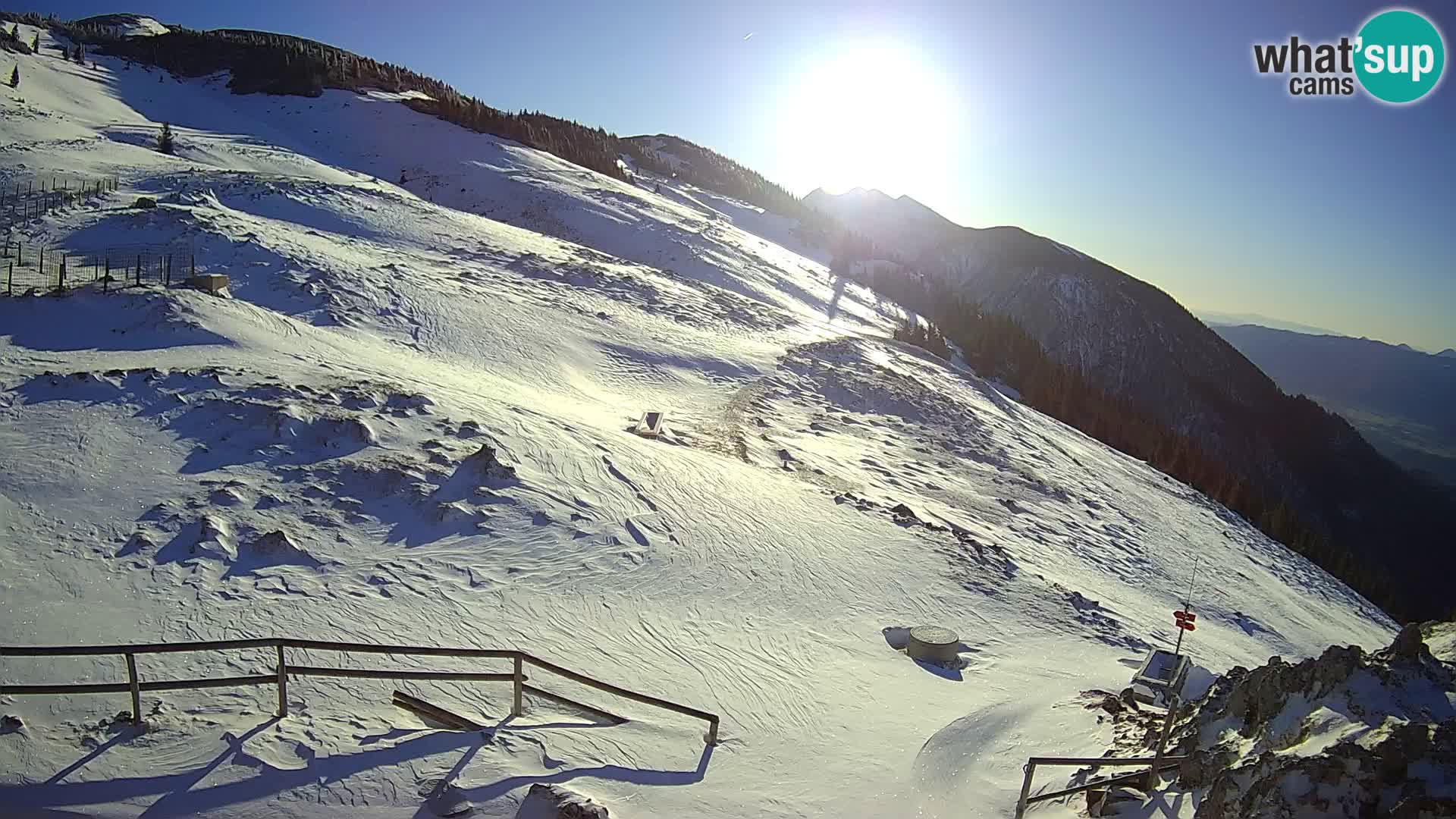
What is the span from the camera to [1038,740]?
35.6 ft

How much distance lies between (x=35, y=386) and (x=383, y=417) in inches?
230

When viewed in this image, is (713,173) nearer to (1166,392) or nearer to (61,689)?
(1166,392)

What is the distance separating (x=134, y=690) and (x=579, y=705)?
4297 mm

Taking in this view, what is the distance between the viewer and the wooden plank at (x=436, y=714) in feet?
25.7

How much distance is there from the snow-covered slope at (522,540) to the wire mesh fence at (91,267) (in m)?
0.89

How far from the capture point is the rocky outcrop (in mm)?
5789

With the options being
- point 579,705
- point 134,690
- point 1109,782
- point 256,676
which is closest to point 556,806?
point 579,705

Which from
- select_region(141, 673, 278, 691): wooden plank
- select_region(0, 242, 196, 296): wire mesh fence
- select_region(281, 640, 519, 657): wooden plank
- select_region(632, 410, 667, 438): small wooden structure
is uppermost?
select_region(0, 242, 196, 296): wire mesh fence

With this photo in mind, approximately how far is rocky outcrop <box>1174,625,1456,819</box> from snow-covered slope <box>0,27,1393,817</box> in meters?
2.56

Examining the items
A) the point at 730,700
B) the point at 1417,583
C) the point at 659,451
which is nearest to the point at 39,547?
the point at 730,700

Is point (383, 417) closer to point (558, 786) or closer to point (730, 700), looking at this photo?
point (730, 700)

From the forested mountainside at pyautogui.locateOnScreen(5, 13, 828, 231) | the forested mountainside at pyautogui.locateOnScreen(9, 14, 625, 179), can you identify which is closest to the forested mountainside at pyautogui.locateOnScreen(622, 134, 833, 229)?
the forested mountainside at pyautogui.locateOnScreen(5, 13, 828, 231)

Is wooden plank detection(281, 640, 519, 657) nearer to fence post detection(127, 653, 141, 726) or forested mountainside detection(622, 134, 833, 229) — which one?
fence post detection(127, 653, 141, 726)

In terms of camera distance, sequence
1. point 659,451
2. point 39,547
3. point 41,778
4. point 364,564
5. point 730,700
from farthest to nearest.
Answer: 1. point 659,451
2. point 364,564
3. point 730,700
4. point 39,547
5. point 41,778
